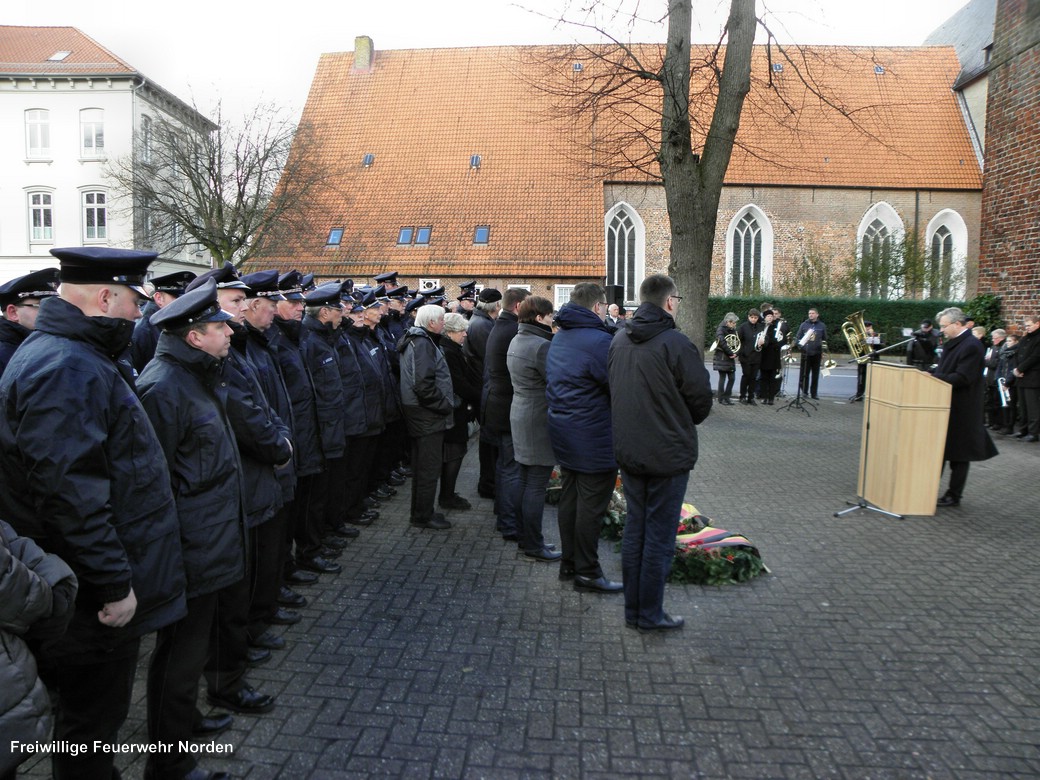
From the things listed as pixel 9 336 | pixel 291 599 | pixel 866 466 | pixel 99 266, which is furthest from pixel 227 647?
pixel 866 466

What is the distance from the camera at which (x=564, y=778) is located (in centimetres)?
321

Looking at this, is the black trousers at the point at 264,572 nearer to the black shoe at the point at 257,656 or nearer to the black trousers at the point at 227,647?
the black shoe at the point at 257,656

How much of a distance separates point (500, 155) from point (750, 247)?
1205cm

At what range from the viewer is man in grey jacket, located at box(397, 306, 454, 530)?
6.68 meters

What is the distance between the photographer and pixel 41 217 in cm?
3719

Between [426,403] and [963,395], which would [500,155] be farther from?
[426,403]

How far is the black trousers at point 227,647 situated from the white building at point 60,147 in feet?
120

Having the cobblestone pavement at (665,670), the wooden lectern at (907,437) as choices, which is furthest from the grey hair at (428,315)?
the wooden lectern at (907,437)

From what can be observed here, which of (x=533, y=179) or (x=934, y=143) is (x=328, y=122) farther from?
(x=934, y=143)

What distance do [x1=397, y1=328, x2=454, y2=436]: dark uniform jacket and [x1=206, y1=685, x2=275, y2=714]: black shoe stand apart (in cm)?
325

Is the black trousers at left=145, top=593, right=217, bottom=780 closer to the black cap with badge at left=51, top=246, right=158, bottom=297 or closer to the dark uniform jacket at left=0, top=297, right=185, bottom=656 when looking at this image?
the dark uniform jacket at left=0, top=297, right=185, bottom=656

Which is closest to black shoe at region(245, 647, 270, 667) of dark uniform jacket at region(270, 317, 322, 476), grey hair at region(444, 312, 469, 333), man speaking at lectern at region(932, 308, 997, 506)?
dark uniform jacket at region(270, 317, 322, 476)

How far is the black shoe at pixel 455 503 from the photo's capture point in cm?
761

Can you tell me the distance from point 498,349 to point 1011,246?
1385cm
